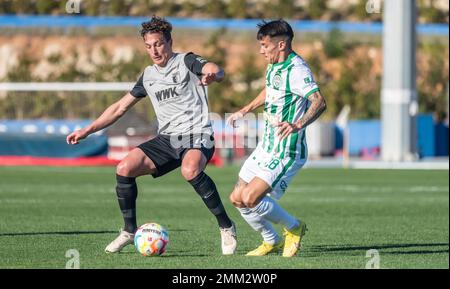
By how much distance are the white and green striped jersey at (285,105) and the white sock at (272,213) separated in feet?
1.59

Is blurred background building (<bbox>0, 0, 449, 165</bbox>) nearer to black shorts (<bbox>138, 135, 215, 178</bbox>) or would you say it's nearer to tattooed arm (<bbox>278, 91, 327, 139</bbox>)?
black shorts (<bbox>138, 135, 215, 178</bbox>)

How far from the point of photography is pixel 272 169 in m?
10.6

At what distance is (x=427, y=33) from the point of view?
2403 inches

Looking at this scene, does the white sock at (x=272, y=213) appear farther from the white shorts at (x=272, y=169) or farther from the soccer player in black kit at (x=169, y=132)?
the soccer player in black kit at (x=169, y=132)

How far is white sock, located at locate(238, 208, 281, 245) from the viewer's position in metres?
10.9

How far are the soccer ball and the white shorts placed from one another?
0.92 metres

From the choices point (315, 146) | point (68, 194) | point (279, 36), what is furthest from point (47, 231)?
point (315, 146)

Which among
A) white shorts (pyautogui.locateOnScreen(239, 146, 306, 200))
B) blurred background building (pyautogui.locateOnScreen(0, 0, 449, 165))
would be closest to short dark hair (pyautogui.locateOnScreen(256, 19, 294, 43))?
white shorts (pyautogui.locateOnScreen(239, 146, 306, 200))

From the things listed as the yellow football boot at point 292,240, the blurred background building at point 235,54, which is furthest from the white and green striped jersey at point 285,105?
the blurred background building at point 235,54

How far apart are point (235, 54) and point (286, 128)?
5218cm

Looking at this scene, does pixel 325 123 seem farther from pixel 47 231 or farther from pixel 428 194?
pixel 47 231

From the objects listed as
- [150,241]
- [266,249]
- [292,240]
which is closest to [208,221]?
[266,249]

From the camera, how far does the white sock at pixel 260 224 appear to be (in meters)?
10.9
